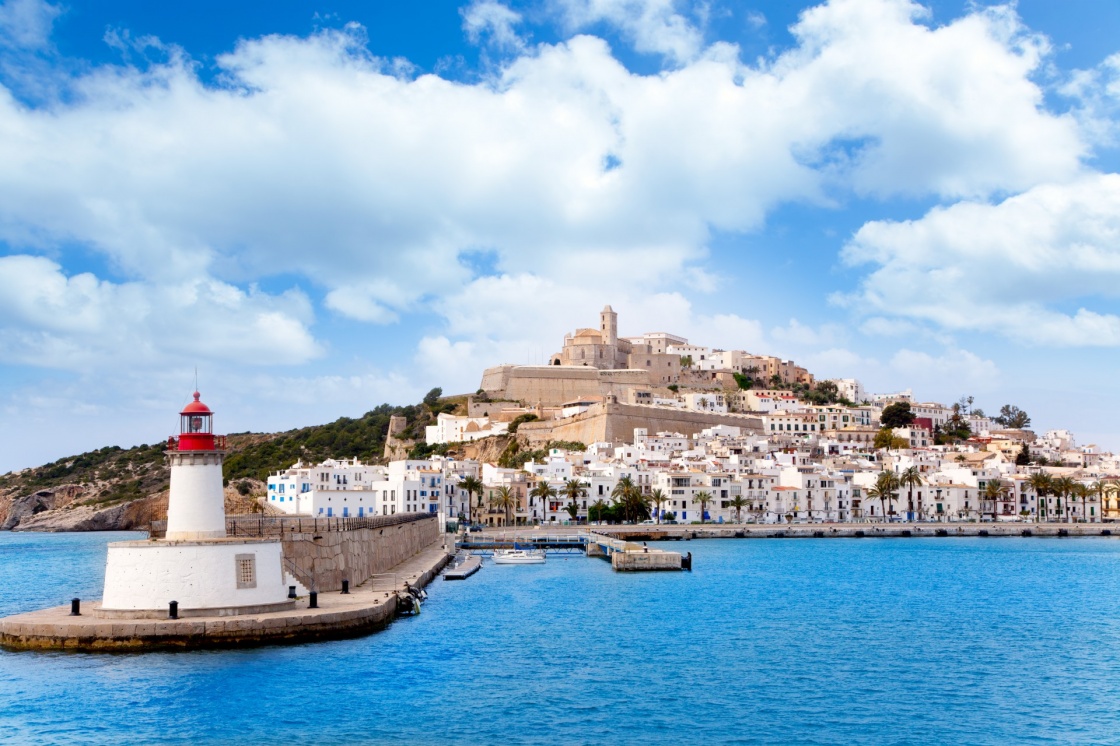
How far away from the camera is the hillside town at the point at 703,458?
2923 inches

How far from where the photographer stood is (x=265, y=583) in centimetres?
2227

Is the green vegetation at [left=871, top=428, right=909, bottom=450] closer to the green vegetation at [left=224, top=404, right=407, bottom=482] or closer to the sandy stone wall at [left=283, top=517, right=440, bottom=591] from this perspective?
the green vegetation at [left=224, top=404, right=407, bottom=482]

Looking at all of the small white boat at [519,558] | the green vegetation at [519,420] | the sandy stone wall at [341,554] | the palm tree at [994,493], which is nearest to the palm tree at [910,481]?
the palm tree at [994,493]

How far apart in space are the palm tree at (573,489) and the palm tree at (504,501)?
3708 millimetres

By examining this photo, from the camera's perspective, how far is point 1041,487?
85.6 m

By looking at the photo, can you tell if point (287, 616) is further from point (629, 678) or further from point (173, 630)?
point (629, 678)

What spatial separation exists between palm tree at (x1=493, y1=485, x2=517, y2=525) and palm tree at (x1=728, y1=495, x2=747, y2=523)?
15.2 meters

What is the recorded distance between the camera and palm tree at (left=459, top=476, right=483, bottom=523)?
236 feet

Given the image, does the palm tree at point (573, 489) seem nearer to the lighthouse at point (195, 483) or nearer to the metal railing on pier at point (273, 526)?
the metal railing on pier at point (273, 526)

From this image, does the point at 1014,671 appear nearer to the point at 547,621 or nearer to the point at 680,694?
the point at 680,694

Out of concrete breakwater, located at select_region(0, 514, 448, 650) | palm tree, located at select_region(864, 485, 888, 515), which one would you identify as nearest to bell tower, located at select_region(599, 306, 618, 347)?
palm tree, located at select_region(864, 485, 888, 515)

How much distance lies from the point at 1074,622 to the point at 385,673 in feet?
63.2

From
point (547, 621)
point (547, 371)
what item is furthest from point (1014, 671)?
point (547, 371)

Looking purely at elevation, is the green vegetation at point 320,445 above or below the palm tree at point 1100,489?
above
